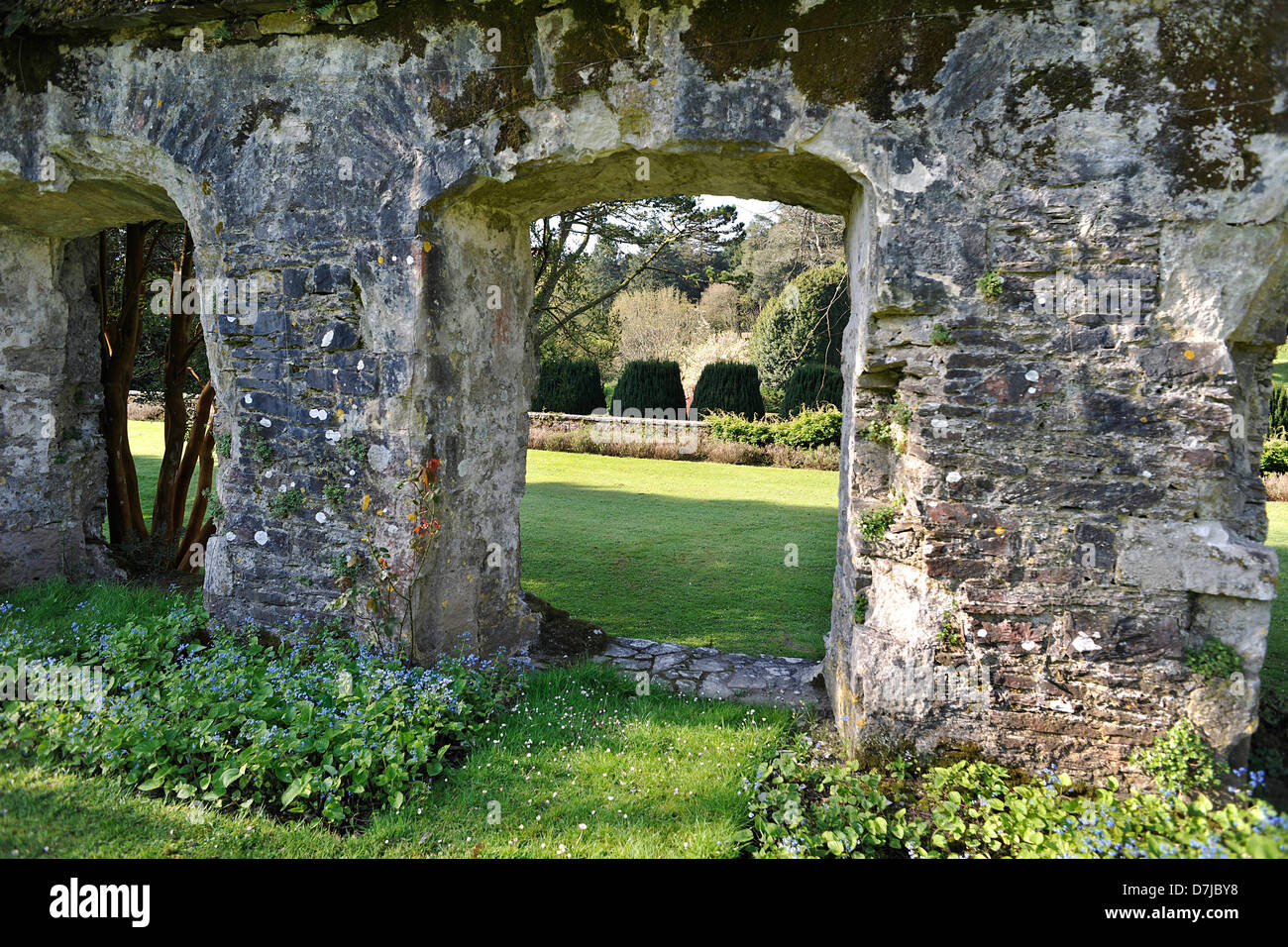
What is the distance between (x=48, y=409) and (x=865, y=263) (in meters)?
5.90

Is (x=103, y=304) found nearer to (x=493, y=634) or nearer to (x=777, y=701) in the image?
(x=493, y=634)

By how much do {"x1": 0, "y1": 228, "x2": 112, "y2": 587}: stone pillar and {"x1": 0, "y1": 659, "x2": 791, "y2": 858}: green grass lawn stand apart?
2.85 metres

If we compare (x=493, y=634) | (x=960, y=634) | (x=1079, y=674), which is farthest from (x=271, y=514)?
(x=1079, y=674)

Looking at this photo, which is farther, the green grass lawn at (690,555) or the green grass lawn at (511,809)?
the green grass lawn at (690,555)

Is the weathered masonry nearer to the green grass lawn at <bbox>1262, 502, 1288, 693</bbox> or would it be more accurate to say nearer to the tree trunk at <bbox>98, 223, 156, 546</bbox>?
the tree trunk at <bbox>98, 223, 156, 546</bbox>

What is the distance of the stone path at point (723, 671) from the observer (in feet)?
14.7

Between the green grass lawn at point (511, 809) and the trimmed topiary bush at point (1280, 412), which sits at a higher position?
the trimmed topiary bush at point (1280, 412)

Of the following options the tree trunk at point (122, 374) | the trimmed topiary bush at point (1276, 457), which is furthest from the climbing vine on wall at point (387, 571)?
the trimmed topiary bush at point (1276, 457)

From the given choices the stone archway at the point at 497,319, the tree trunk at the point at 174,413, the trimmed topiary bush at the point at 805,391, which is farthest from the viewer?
the trimmed topiary bush at the point at 805,391

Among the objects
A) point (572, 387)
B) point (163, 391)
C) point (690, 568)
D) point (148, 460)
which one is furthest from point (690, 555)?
point (572, 387)

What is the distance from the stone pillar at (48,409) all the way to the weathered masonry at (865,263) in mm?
809

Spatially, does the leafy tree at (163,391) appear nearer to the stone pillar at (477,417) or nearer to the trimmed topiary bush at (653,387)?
the stone pillar at (477,417)

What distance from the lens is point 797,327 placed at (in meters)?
19.5

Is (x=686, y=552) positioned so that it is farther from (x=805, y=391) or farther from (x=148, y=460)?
(x=805, y=391)
